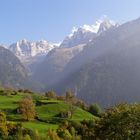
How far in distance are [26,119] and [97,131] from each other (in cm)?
8342

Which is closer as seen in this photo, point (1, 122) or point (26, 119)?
point (1, 122)

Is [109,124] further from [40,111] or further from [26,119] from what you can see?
[40,111]

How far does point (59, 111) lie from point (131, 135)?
396ft

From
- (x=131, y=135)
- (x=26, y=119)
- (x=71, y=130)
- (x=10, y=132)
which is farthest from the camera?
(x=26, y=119)

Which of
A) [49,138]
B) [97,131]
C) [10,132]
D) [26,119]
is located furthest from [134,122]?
[26,119]

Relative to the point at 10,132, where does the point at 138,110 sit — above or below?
above

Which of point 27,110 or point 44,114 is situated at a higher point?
point 27,110

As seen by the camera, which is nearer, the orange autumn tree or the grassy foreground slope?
the grassy foreground slope

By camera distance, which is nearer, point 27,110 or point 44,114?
point 27,110

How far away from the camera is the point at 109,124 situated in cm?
7262

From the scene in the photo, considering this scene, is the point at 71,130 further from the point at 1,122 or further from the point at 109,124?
the point at 109,124

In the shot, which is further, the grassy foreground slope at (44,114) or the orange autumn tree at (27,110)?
the orange autumn tree at (27,110)

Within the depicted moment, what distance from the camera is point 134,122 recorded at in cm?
6919

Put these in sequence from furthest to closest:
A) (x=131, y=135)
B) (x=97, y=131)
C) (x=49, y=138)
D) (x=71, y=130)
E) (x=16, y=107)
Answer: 1. (x=16, y=107)
2. (x=71, y=130)
3. (x=49, y=138)
4. (x=97, y=131)
5. (x=131, y=135)
